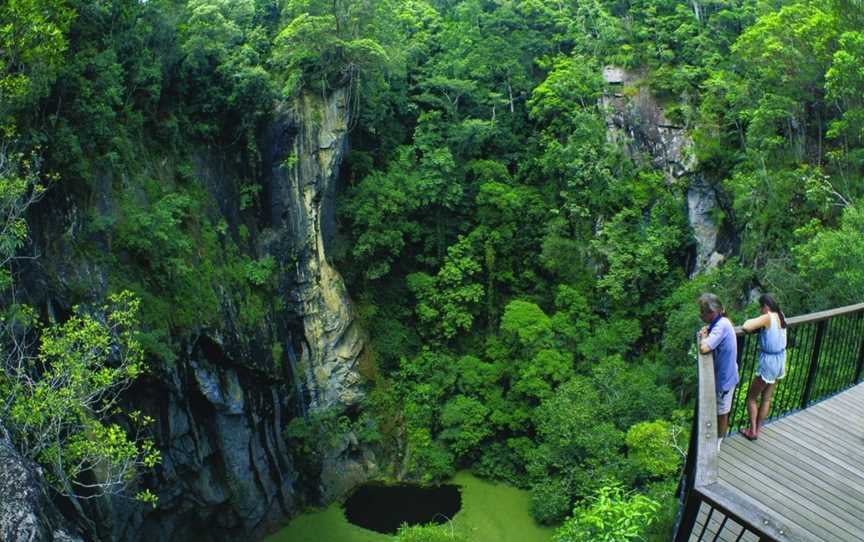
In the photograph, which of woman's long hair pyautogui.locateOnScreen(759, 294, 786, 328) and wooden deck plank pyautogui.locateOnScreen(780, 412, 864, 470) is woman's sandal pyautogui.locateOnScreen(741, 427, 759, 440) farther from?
woman's long hair pyautogui.locateOnScreen(759, 294, 786, 328)

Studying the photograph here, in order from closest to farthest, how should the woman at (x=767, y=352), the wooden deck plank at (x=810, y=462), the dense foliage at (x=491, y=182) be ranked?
1. the wooden deck plank at (x=810, y=462)
2. the woman at (x=767, y=352)
3. the dense foliage at (x=491, y=182)

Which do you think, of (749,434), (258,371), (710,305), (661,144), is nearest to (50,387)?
(710,305)

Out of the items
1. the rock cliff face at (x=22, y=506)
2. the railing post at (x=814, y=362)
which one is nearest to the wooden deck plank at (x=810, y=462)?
the railing post at (x=814, y=362)

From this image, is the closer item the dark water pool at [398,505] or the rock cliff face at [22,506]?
the rock cliff face at [22,506]

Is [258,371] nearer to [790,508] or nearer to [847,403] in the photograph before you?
[847,403]

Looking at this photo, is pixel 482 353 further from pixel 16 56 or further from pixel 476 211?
pixel 16 56

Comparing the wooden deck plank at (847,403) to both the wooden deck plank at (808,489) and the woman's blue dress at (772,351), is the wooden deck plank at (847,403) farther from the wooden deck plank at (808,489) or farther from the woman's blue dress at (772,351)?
the wooden deck plank at (808,489)

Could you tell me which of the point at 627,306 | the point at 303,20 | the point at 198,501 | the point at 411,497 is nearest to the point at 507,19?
the point at 303,20

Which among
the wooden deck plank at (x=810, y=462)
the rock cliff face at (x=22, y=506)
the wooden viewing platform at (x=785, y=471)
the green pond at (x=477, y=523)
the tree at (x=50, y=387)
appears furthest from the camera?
the green pond at (x=477, y=523)
